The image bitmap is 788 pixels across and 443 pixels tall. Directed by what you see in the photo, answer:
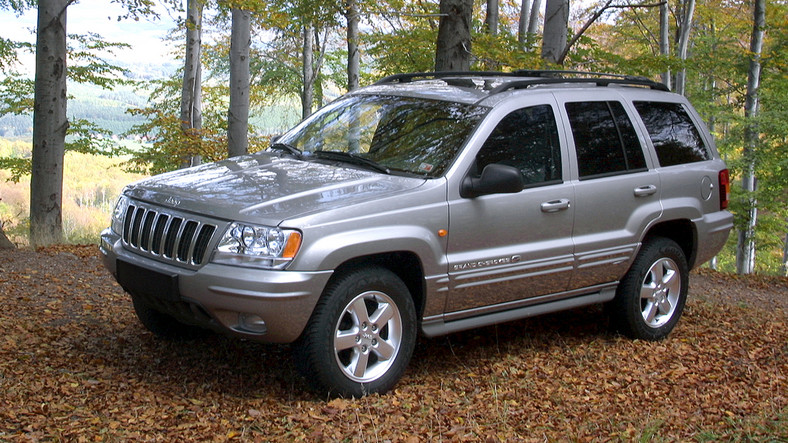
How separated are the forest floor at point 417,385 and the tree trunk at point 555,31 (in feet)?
15.1

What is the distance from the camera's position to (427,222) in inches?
187

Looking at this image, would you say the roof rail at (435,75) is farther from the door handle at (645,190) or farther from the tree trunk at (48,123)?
the tree trunk at (48,123)

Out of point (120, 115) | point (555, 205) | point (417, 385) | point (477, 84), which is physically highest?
point (120, 115)

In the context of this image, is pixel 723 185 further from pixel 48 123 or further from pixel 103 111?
pixel 103 111

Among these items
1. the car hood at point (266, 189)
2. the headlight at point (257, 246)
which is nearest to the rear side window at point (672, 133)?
the car hood at point (266, 189)

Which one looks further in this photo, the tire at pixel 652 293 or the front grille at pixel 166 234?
the tire at pixel 652 293

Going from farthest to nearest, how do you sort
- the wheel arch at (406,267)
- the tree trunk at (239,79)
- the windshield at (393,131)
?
the tree trunk at (239,79)
the windshield at (393,131)
the wheel arch at (406,267)

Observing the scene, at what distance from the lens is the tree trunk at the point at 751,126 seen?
739 inches

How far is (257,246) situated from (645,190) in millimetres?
3120

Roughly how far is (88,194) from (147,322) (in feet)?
170

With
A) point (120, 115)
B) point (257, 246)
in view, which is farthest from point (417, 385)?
point (120, 115)

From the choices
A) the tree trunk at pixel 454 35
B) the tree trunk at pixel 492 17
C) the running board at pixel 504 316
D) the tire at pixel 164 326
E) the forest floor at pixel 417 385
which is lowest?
the forest floor at pixel 417 385

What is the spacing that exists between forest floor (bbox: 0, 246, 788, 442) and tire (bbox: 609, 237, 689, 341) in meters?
0.15

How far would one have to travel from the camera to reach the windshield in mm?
A: 5090
